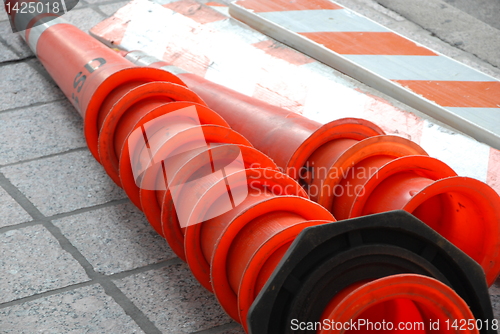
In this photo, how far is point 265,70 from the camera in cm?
375

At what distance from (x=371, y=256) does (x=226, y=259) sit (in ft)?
1.98

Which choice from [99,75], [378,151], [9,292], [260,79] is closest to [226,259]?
[378,151]

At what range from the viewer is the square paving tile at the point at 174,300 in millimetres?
2203

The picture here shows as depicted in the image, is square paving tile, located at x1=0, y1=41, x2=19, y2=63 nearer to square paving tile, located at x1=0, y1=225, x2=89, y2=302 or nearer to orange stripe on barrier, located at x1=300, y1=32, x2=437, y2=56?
square paving tile, located at x1=0, y1=225, x2=89, y2=302

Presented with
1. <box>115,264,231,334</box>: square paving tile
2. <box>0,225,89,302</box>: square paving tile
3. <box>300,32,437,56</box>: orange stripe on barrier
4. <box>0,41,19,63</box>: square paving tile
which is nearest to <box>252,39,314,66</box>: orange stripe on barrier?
<box>300,32,437,56</box>: orange stripe on barrier

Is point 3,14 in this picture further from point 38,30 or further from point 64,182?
point 64,182

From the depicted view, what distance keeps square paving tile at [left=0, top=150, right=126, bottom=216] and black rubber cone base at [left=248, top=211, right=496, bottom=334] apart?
1.53 metres

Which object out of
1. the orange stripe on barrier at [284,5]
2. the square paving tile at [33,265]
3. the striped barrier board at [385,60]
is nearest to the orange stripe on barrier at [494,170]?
the striped barrier board at [385,60]

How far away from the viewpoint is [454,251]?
172 cm

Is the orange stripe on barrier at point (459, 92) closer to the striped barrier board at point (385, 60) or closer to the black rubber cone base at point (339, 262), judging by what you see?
the striped barrier board at point (385, 60)

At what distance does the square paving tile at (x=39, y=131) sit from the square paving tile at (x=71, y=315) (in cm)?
118

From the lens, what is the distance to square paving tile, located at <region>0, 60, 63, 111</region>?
3725 mm

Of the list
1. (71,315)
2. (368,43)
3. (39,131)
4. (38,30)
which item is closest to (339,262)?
(71,315)

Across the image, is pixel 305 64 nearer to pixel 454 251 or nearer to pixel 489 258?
pixel 489 258
